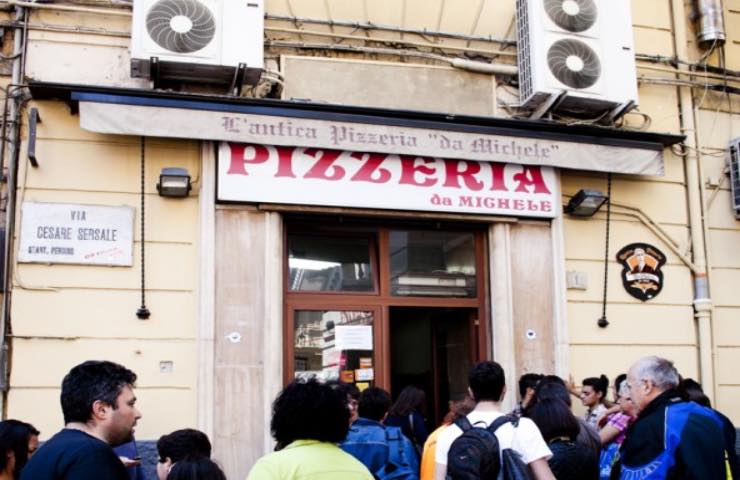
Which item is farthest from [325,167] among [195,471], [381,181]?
[195,471]

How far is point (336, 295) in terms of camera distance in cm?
795

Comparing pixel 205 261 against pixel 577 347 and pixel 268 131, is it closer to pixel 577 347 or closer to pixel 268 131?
pixel 268 131

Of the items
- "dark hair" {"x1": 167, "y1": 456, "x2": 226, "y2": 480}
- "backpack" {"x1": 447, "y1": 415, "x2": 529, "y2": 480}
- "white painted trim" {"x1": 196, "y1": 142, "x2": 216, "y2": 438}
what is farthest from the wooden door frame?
"dark hair" {"x1": 167, "y1": 456, "x2": 226, "y2": 480}

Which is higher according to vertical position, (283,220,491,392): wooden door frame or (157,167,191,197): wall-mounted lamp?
(157,167,191,197): wall-mounted lamp

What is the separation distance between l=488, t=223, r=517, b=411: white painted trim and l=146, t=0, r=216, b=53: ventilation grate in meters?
3.15

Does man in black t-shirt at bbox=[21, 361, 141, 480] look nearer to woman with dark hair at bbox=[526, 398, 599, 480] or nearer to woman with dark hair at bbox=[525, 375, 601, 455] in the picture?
woman with dark hair at bbox=[526, 398, 599, 480]

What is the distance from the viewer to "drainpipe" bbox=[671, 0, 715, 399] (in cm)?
845

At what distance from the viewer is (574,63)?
8.32 meters

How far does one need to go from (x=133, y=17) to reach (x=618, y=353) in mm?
5319

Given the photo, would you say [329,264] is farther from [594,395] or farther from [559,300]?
[594,395]

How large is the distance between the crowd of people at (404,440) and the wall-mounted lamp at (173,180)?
2445mm

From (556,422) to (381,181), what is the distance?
3.48m

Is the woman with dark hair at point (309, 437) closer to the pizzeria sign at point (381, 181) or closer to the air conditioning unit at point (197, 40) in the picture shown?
the pizzeria sign at point (381, 181)

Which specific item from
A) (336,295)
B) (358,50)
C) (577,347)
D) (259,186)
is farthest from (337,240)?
(577,347)
